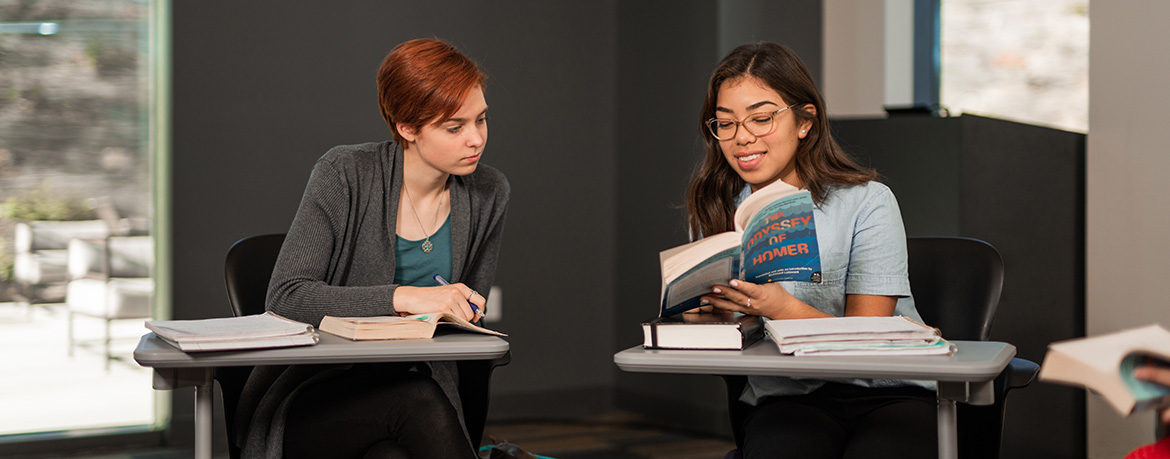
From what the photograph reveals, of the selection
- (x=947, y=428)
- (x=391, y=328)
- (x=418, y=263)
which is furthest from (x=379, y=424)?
(x=947, y=428)

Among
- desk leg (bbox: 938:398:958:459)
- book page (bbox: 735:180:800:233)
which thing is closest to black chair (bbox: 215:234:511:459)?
book page (bbox: 735:180:800:233)

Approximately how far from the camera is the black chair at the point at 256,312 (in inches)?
69.0

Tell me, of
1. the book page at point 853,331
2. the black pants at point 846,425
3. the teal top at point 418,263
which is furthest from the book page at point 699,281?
the teal top at point 418,263

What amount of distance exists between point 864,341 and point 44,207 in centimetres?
298

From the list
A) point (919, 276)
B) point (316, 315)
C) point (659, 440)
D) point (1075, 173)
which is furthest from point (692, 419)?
point (316, 315)

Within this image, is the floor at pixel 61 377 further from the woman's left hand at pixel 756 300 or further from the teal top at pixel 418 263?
the woman's left hand at pixel 756 300

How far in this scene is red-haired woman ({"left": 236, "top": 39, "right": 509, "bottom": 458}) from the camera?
161 cm

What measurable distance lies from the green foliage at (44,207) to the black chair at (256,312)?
63.9 inches

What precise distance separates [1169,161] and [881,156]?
2.46 feet

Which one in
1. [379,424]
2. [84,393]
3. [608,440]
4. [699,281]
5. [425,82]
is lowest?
[608,440]

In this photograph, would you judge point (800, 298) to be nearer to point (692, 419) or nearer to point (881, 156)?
point (881, 156)

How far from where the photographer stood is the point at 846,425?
1.57 metres

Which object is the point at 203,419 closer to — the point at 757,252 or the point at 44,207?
the point at 757,252

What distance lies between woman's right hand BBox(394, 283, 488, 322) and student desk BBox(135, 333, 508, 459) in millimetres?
175
